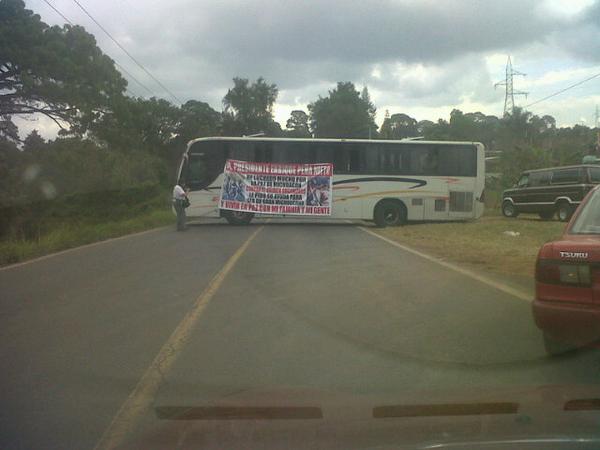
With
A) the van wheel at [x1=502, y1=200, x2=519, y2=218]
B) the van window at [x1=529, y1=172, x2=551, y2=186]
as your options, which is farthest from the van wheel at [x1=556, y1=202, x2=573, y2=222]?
the van wheel at [x1=502, y1=200, x2=519, y2=218]

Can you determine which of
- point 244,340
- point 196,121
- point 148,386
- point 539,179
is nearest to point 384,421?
point 148,386

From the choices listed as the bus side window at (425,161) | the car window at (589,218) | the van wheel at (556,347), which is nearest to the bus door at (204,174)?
the bus side window at (425,161)

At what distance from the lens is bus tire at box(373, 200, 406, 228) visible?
78.3 feet

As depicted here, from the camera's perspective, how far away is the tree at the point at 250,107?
192 feet

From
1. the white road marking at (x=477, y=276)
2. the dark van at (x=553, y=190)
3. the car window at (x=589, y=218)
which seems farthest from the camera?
the dark van at (x=553, y=190)

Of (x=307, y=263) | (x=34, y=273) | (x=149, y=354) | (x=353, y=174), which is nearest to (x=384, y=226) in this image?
(x=353, y=174)

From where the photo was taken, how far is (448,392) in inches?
193

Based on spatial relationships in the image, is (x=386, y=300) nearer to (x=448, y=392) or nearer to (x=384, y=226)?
(x=448, y=392)

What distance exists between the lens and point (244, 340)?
21.6ft

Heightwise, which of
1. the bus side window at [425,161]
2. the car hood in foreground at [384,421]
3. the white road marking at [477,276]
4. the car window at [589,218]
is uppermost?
the bus side window at [425,161]

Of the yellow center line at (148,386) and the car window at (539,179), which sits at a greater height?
the car window at (539,179)

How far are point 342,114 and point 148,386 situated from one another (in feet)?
192

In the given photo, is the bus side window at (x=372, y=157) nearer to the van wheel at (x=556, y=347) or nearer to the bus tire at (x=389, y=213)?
the bus tire at (x=389, y=213)

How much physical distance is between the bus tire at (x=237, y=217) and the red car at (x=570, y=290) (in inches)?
761
